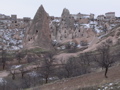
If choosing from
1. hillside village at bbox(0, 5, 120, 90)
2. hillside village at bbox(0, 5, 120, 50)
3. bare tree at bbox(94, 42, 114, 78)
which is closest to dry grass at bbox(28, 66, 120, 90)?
hillside village at bbox(0, 5, 120, 90)

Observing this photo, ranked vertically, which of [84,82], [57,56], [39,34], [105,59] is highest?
[39,34]

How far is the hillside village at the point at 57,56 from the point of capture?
23188mm

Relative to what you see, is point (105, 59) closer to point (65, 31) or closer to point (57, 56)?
point (57, 56)

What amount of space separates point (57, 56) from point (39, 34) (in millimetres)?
13630

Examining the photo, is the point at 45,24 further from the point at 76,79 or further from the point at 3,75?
the point at 76,79

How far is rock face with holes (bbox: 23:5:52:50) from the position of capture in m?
67.4

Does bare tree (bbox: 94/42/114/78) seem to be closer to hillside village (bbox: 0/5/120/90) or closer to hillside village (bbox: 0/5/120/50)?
hillside village (bbox: 0/5/120/90)

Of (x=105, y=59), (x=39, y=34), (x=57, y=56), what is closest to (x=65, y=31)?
(x=39, y=34)

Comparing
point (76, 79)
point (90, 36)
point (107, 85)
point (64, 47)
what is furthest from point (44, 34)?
point (107, 85)

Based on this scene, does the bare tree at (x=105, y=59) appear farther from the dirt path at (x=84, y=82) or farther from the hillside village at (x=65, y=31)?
the hillside village at (x=65, y=31)

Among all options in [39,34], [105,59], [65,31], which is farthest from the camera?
[65,31]

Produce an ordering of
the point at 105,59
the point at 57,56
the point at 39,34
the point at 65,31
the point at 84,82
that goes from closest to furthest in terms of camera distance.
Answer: the point at 84,82 → the point at 105,59 → the point at 57,56 → the point at 39,34 → the point at 65,31

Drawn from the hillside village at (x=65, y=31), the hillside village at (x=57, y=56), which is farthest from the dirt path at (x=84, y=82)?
the hillside village at (x=65, y=31)

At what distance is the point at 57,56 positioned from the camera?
56750mm
